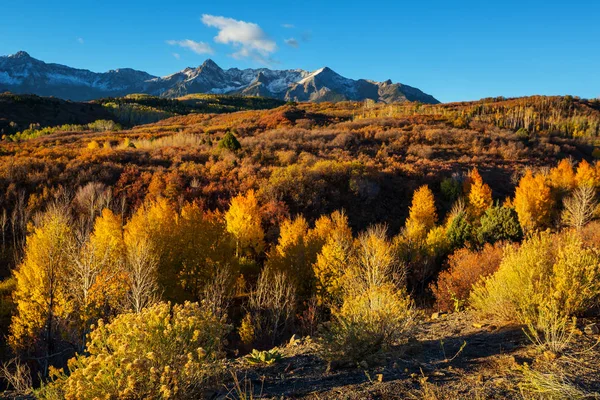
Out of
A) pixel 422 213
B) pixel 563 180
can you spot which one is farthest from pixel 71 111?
pixel 563 180

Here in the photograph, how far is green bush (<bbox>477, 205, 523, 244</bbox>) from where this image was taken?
22.1 m

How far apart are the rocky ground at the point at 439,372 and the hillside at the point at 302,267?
4 centimetres

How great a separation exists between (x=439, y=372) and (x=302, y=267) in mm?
16054

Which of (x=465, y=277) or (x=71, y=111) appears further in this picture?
(x=71, y=111)

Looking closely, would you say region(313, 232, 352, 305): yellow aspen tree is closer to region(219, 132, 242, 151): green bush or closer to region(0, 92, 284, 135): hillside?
region(219, 132, 242, 151): green bush

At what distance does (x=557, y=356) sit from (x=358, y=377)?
112 inches

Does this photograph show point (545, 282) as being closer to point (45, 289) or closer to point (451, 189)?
point (45, 289)

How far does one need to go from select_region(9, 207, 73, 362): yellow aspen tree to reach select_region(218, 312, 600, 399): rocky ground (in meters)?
12.2

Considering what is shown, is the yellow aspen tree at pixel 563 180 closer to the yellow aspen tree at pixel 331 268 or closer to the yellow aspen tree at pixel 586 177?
the yellow aspen tree at pixel 586 177

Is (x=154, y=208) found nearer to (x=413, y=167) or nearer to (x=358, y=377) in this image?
(x=358, y=377)

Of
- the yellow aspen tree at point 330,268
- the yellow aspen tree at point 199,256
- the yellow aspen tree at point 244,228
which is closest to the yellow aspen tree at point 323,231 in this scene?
the yellow aspen tree at point 330,268

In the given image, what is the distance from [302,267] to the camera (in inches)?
825

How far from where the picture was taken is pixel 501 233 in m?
22.1

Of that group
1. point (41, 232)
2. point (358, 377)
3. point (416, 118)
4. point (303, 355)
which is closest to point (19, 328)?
point (41, 232)
